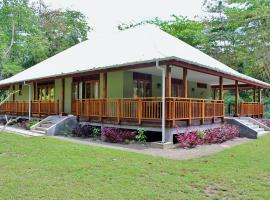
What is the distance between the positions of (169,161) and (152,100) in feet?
15.1

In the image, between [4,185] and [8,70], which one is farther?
[8,70]

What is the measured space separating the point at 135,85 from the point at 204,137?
17.8 ft

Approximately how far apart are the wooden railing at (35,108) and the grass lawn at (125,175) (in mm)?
8838

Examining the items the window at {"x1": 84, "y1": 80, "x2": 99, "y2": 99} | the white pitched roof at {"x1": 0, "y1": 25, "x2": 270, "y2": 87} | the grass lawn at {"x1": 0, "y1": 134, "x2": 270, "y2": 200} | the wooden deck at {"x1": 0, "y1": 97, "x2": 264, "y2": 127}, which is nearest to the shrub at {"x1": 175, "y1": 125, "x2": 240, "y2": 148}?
the wooden deck at {"x1": 0, "y1": 97, "x2": 264, "y2": 127}

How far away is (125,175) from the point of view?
22.1ft

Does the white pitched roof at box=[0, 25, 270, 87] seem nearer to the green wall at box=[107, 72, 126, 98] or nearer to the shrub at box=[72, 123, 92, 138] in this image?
the green wall at box=[107, 72, 126, 98]

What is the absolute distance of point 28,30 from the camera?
3575 centimetres

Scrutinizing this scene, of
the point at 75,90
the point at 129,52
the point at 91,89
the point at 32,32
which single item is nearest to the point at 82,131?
the point at 91,89

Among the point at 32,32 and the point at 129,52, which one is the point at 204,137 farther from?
the point at 32,32

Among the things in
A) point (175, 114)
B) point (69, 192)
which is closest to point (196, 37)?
point (175, 114)

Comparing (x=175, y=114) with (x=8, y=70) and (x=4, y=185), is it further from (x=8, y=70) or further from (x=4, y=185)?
(x=8, y=70)

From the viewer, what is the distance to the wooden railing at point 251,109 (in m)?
19.9

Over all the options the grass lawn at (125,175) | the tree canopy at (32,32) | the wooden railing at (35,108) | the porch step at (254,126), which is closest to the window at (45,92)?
the wooden railing at (35,108)

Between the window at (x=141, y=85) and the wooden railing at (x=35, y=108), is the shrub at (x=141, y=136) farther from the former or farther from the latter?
the wooden railing at (x=35, y=108)
